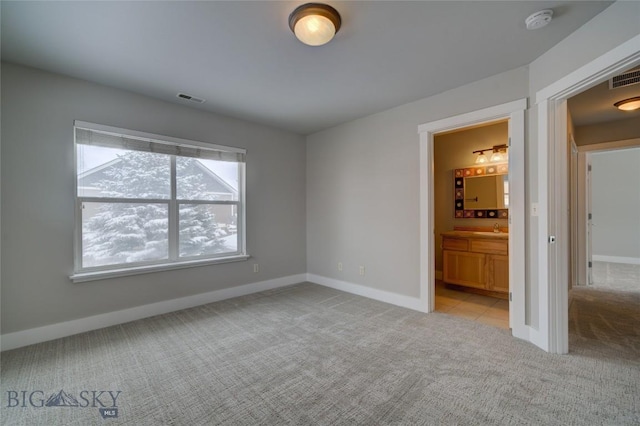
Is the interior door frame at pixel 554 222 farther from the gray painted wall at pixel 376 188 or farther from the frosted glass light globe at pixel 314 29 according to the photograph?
the frosted glass light globe at pixel 314 29

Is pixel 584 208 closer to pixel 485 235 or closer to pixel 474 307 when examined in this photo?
pixel 485 235

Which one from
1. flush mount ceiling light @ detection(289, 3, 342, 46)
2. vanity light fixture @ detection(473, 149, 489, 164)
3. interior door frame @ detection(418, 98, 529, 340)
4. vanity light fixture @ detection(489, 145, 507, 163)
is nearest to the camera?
flush mount ceiling light @ detection(289, 3, 342, 46)

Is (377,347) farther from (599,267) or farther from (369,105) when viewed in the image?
(599,267)

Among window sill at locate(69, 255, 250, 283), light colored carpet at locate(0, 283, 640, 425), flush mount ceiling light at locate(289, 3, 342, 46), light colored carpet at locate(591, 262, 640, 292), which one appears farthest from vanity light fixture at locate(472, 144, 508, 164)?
window sill at locate(69, 255, 250, 283)

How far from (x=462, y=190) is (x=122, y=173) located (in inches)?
196

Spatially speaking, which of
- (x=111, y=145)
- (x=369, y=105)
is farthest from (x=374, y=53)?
(x=111, y=145)

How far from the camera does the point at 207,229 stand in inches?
147

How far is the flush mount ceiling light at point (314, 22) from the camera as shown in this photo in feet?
5.79

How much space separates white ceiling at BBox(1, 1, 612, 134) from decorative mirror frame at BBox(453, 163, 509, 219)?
202cm

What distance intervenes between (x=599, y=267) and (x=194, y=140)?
26.9ft

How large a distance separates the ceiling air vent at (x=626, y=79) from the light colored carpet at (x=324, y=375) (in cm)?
252

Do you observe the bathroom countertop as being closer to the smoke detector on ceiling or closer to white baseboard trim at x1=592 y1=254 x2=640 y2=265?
the smoke detector on ceiling

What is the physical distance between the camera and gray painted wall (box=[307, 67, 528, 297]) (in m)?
3.07

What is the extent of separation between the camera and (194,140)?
3547mm
